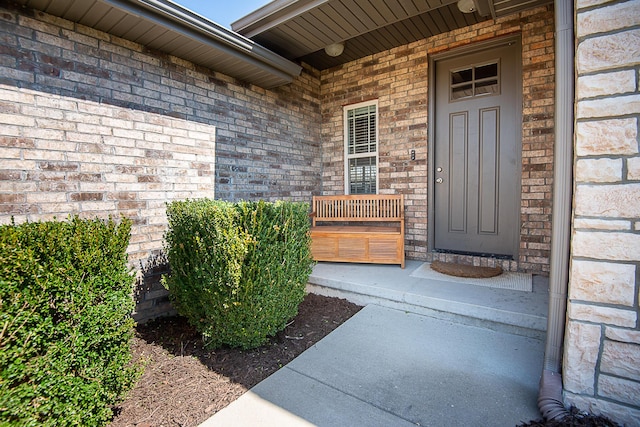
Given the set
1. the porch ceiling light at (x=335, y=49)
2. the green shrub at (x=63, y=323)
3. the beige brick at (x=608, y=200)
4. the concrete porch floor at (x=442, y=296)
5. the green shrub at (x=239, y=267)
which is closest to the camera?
the green shrub at (x=63, y=323)

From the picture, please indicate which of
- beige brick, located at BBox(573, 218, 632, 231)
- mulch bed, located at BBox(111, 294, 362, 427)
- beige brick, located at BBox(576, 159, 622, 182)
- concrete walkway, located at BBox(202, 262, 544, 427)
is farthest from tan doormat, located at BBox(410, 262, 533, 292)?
beige brick, located at BBox(576, 159, 622, 182)

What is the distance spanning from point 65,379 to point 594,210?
243 centimetres

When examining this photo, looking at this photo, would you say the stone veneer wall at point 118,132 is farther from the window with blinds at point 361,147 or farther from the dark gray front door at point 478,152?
the dark gray front door at point 478,152

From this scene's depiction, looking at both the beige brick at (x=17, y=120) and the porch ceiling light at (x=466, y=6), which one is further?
the porch ceiling light at (x=466, y=6)

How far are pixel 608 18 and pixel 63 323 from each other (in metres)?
2.72

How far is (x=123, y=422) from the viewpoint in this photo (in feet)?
5.13

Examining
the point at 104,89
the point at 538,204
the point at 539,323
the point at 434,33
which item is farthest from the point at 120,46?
the point at 538,204

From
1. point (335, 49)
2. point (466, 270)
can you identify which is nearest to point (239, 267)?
point (466, 270)

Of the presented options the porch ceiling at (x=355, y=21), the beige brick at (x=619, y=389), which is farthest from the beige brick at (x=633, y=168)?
the porch ceiling at (x=355, y=21)

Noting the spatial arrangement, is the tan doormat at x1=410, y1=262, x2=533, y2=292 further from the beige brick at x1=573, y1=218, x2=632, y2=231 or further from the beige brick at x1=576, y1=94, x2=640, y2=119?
the beige brick at x1=576, y1=94, x2=640, y2=119

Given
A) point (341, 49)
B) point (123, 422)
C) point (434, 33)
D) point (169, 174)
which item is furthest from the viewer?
point (341, 49)

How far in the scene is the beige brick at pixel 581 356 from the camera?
1.41 meters

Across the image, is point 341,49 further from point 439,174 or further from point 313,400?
point 313,400

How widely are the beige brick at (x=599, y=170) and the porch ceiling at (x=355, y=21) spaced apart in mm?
2008
